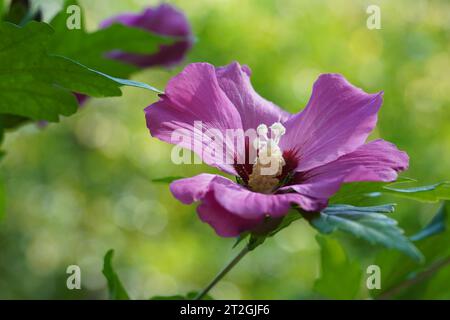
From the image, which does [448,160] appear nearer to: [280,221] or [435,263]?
[435,263]

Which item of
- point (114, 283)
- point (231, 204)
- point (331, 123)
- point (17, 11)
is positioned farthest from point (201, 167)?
point (231, 204)

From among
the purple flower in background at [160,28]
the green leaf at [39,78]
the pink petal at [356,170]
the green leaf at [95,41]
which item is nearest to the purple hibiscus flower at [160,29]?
the purple flower in background at [160,28]

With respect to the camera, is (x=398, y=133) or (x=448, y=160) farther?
(x=398, y=133)

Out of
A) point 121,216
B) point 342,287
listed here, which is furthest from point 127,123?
point 342,287

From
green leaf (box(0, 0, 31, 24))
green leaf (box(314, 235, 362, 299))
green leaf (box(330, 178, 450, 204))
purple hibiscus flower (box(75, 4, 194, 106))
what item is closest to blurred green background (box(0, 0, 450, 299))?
purple hibiscus flower (box(75, 4, 194, 106))

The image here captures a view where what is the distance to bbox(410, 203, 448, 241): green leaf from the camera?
2.08 feet

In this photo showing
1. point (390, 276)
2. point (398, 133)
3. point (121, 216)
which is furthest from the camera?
point (121, 216)

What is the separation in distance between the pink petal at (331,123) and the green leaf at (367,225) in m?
0.06

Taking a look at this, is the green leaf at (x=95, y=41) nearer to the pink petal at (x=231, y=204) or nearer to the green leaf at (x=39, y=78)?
the green leaf at (x=39, y=78)

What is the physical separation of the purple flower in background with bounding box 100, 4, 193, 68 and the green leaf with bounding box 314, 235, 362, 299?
34 centimetres

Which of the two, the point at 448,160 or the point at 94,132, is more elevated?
the point at 94,132

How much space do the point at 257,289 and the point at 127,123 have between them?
1.21m

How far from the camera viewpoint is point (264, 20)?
3127mm

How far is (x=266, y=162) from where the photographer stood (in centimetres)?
55
